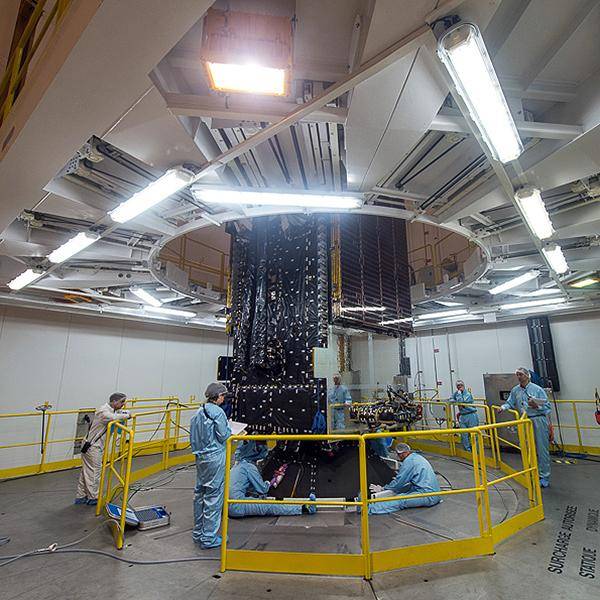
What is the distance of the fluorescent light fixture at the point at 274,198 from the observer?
376cm

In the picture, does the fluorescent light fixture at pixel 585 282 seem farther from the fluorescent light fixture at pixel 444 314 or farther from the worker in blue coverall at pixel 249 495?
the worker in blue coverall at pixel 249 495

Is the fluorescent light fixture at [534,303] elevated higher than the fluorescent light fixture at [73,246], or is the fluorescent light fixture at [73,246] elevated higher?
the fluorescent light fixture at [534,303]

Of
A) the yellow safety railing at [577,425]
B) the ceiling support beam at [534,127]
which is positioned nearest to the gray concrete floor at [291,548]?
the yellow safety railing at [577,425]

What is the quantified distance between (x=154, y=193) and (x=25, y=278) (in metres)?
4.46

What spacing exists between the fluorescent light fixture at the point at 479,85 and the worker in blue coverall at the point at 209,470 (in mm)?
4060

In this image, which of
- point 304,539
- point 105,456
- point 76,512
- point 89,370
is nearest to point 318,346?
point 304,539

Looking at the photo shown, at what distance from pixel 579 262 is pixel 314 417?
5440mm

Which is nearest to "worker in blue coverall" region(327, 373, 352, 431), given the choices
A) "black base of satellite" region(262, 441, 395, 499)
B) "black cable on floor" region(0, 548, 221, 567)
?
"black base of satellite" region(262, 441, 395, 499)

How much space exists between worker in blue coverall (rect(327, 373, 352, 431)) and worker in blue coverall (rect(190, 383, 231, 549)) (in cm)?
196

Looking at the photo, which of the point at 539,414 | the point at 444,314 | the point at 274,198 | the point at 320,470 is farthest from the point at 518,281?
the point at 274,198

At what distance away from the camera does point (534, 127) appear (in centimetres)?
286

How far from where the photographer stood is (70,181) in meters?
3.81

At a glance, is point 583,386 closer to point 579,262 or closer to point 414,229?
point 579,262

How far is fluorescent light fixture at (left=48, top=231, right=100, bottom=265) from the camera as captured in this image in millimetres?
4422
